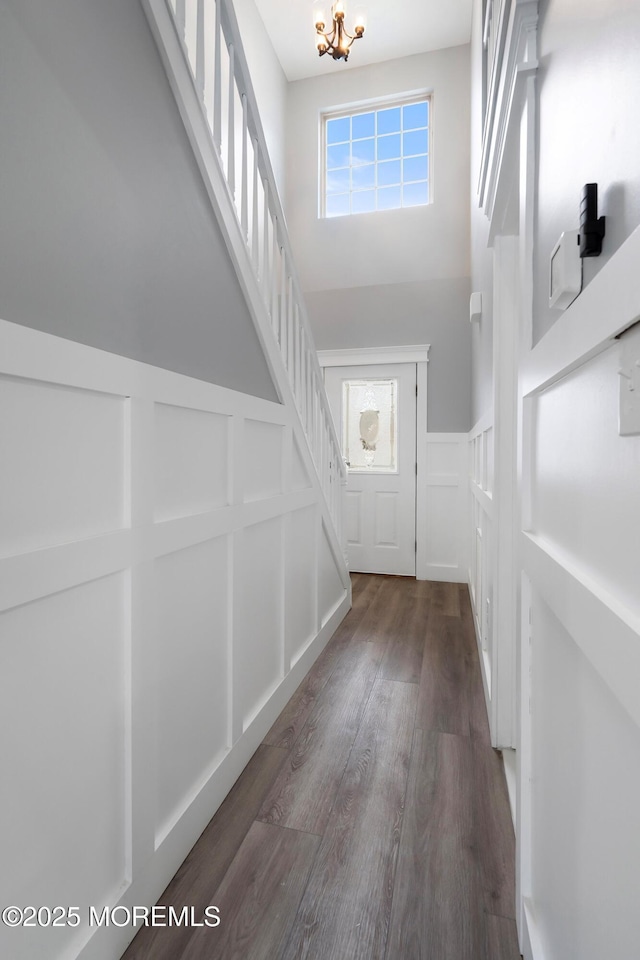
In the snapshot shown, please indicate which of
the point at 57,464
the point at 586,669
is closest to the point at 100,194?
the point at 57,464

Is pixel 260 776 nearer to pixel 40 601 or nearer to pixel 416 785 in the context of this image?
pixel 416 785

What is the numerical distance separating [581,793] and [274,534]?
142 cm

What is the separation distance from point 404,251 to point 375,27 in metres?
1.79

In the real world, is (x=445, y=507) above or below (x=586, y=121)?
below

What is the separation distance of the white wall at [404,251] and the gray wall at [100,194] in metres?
3.11

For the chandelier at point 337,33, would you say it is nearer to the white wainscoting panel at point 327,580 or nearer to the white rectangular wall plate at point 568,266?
the white wainscoting panel at point 327,580

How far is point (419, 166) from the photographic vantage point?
14.8 feet

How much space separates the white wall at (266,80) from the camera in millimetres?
3898

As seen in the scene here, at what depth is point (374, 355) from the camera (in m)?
4.38

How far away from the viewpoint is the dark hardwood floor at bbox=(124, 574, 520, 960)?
1114 mm

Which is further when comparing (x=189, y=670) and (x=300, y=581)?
(x=300, y=581)

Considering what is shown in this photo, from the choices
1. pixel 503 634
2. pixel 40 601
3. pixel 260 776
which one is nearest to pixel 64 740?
pixel 40 601

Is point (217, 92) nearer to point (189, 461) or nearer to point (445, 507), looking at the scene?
point (189, 461)

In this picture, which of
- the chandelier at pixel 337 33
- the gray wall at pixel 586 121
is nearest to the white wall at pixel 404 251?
the chandelier at pixel 337 33
